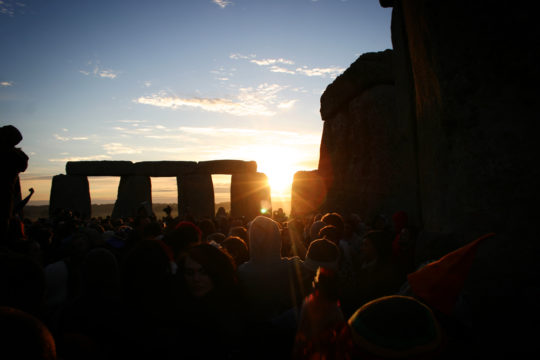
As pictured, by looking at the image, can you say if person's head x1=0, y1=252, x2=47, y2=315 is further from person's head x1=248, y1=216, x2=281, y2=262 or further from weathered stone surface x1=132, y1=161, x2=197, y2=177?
weathered stone surface x1=132, y1=161, x2=197, y2=177

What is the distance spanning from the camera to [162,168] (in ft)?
68.3

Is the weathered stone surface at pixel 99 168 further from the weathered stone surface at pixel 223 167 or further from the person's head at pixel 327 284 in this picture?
the person's head at pixel 327 284

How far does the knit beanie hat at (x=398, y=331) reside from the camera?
1.21m

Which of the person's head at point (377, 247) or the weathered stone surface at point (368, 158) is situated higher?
the weathered stone surface at point (368, 158)

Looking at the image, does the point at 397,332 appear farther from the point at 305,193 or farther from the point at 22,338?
the point at 305,193

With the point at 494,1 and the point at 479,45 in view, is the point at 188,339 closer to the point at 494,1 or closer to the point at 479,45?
the point at 479,45

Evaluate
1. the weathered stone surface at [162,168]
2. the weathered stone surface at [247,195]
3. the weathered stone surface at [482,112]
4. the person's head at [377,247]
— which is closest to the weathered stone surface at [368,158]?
the person's head at [377,247]

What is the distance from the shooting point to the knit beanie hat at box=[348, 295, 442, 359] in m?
1.21

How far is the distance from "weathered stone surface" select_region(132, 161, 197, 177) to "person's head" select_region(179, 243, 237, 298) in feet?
61.2

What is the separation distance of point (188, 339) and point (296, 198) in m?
16.1

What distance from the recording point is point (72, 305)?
7.70ft

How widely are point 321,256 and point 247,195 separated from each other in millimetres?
17490

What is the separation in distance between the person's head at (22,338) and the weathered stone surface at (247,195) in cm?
1931

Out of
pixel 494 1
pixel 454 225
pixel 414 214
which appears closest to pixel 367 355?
pixel 454 225
